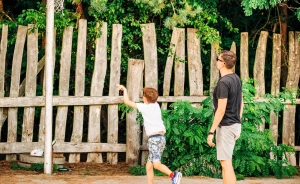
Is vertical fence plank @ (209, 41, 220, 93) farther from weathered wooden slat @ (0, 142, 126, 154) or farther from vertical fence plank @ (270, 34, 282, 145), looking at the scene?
weathered wooden slat @ (0, 142, 126, 154)

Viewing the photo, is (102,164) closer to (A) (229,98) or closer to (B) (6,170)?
(B) (6,170)

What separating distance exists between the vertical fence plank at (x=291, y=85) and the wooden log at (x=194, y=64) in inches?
60.4

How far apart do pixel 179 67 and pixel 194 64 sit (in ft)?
0.85

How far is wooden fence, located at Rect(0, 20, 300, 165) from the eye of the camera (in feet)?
34.2

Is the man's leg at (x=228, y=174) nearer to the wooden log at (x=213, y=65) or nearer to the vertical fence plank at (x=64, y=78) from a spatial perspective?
the wooden log at (x=213, y=65)

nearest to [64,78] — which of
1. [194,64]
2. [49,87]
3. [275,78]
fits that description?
[49,87]

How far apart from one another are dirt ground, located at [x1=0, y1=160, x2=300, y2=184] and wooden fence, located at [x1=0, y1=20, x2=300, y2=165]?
0.40 m

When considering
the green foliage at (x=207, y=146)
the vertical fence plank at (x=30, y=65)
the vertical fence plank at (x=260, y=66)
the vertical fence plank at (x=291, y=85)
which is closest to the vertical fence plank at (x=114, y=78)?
the green foliage at (x=207, y=146)

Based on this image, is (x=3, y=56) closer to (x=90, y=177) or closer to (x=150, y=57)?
(x=150, y=57)

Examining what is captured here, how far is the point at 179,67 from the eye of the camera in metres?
10.9

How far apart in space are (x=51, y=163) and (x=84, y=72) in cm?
180

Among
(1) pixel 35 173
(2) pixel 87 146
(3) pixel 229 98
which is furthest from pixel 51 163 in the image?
(3) pixel 229 98

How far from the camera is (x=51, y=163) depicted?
9.46 metres

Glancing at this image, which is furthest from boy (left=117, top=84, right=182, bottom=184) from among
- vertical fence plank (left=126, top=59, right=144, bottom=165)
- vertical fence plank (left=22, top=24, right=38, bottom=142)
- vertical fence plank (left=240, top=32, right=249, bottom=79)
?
vertical fence plank (left=240, top=32, right=249, bottom=79)
